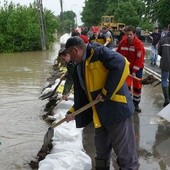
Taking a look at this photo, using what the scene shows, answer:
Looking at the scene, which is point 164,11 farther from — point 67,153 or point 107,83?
point 107,83

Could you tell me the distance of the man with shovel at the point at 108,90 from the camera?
3725 mm

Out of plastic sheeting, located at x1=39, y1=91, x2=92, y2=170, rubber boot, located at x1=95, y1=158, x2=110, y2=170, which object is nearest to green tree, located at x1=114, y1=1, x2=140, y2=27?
plastic sheeting, located at x1=39, y1=91, x2=92, y2=170

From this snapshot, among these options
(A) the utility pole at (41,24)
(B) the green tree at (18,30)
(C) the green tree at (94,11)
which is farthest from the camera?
(C) the green tree at (94,11)

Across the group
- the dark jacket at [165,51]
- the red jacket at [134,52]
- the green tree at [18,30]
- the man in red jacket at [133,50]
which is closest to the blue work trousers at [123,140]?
the man in red jacket at [133,50]

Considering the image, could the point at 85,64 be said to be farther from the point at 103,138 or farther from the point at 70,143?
the point at 70,143

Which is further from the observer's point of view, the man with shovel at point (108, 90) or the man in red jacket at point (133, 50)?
the man in red jacket at point (133, 50)

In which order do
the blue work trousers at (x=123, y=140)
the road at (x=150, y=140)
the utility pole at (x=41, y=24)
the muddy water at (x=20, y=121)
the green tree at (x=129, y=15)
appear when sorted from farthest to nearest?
1. the green tree at (x=129, y=15)
2. the utility pole at (x=41, y=24)
3. the muddy water at (x=20, y=121)
4. the road at (x=150, y=140)
5. the blue work trousers at (x=123, y=140)

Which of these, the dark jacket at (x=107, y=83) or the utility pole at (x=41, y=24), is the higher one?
the dark jacket at (x=107, y=83)

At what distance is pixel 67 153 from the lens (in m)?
4.77

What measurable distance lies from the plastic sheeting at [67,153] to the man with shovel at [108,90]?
66 cm

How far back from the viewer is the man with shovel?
372cm

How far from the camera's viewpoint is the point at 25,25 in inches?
1145

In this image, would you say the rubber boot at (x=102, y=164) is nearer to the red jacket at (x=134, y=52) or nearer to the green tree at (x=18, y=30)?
the red jacket at (x=134, y=52)

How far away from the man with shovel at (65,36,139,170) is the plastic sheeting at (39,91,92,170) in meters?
0.66
